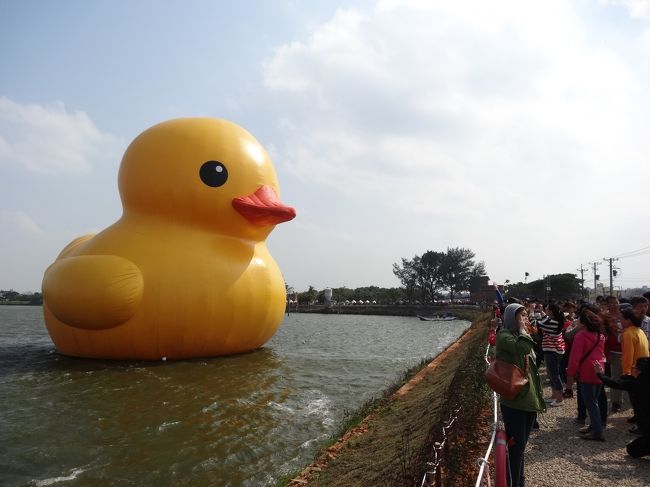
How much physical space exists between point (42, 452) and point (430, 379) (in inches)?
328

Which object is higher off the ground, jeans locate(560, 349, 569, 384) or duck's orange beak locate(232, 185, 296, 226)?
duck's orange beak locate(232, 185, 296, 226)

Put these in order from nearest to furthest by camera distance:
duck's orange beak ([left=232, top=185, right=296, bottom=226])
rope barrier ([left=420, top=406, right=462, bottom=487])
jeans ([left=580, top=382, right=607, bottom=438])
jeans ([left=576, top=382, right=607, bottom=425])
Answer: rope barrier ([left=420, top=406, right=462, bottom=487])
jeans ([left=580, top=382, right=607, bottom=438])
jeans ([left=576, top=382, right=607, bottom=425])
duck's orange beak ([left=232, top=185, right=296, bottom=226])

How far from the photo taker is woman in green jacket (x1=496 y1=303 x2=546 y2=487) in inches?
153

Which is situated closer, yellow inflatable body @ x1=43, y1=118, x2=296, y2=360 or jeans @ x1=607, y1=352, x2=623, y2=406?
jeans @ x1=607, y1=352, x2=623, y2=406

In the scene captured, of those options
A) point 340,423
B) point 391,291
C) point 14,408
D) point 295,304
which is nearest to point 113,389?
point 14,408

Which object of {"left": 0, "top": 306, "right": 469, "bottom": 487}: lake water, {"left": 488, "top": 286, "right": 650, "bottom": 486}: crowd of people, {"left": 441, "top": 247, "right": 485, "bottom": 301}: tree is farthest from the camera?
{"left": 441, "top": 247, "right": 485, "bottom": 301}: tree

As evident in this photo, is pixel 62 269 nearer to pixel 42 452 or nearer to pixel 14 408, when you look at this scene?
pixel 14 408

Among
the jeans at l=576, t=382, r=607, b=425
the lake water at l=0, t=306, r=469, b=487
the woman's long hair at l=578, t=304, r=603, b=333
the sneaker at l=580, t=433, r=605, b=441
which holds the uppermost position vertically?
the woman's long hair at l=578, t=304, r=603, b=333

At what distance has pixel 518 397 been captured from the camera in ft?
13.0

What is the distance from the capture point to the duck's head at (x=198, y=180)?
1259cm

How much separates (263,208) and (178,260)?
2.66m

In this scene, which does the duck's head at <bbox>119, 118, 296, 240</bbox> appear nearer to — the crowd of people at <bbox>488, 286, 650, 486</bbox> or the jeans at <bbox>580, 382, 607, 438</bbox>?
the crowd of people at <bbox>488, 286, 650, 486</bbox>

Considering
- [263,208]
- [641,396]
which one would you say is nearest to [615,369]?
[641,396]

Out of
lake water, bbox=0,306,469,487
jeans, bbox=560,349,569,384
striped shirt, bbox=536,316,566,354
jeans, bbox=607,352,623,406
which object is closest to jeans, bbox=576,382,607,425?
jeans, bbox=607,352,623,406
